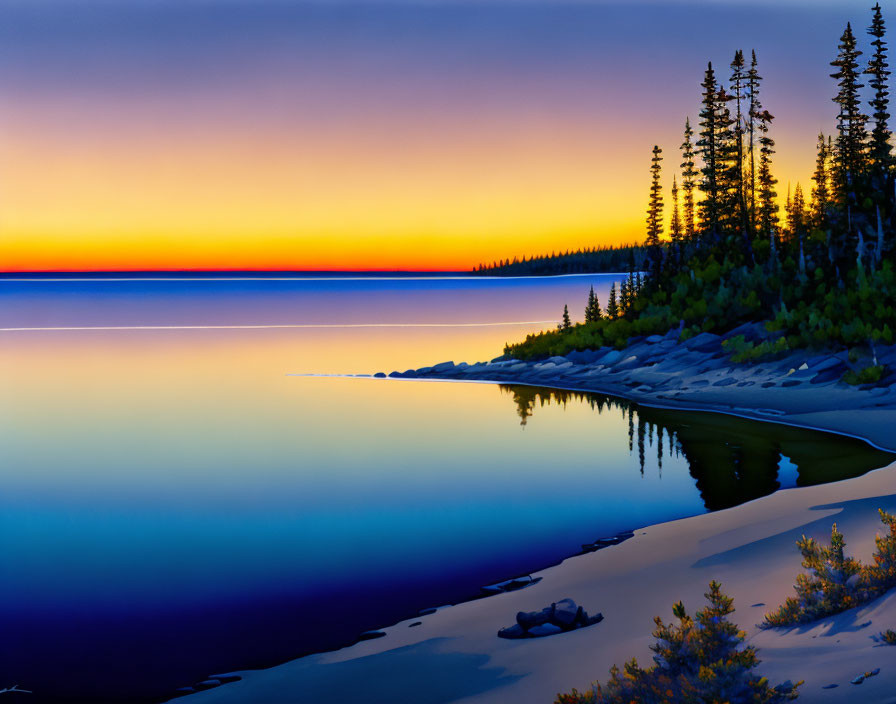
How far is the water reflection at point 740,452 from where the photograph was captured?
63.1 ft

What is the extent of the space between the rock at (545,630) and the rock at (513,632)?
108 mm

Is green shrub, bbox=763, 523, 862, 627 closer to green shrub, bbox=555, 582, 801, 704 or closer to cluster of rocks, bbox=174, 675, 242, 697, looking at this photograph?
green shrub, bbox=555, 582, 801, 704

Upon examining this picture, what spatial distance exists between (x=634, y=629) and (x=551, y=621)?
1.05 metres

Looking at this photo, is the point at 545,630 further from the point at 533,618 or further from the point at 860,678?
the point at 860,678

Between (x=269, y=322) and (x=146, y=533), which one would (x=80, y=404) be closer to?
(x=146, y=533)

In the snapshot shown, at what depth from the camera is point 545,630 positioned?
9992 mm

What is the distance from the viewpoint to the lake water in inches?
480

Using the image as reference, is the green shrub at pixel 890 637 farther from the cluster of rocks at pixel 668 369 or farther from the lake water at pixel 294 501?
the cluster of rocks at pixel 668 369

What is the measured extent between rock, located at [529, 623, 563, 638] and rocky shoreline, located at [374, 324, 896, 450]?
15910mm

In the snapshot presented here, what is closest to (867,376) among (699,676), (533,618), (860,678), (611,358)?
(611,358)

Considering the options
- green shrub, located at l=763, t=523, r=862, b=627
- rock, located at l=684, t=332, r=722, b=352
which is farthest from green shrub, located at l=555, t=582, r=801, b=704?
rock, located at l=684, t=332, r=722, b=352

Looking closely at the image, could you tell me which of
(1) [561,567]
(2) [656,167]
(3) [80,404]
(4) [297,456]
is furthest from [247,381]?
(2) [656,167]

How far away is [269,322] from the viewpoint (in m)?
113

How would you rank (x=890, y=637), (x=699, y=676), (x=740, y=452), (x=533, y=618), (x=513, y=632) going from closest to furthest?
1. (x=699, y=676)
2. (x=890, y=637)
3. (x=513, y=632)
4. (x=533, y=618)
5. (x=740, y=452)
